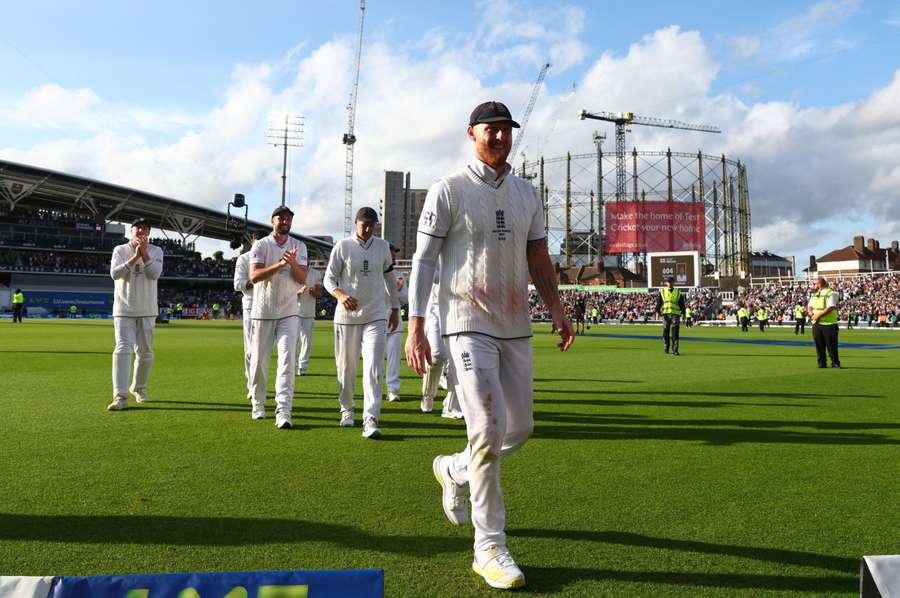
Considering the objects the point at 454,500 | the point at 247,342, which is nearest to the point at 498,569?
the point at 454,500

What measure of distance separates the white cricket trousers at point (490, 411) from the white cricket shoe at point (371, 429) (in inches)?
104

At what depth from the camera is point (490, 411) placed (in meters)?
3.17

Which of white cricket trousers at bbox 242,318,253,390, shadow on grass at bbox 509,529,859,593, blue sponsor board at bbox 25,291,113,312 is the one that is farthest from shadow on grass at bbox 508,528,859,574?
blue sponsor board at bbox 25,291,113,312

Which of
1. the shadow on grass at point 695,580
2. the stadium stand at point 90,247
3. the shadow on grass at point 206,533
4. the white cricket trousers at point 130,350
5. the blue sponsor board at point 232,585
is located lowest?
the shadow on grass at point 695,580

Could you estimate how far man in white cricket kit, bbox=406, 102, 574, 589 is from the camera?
319cm

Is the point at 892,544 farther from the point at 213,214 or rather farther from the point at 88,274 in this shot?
the point at 88,274

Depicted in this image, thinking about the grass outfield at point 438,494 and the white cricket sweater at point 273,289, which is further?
the white cricket sweater at point 273,289

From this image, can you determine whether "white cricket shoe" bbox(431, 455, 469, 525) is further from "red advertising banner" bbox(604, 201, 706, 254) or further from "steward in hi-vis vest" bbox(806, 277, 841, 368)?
"red advertising banner" bbox(604, 201, 706, 254)

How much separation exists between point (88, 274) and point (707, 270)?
78.3m

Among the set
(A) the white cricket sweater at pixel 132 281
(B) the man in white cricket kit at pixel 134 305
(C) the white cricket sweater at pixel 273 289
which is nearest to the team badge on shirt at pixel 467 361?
(C) the white cricket sweater at pixel 273 289

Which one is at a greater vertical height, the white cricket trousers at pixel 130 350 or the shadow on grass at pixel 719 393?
the white cricket trousers at pixel 130 350

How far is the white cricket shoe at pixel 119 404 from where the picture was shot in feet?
24.2

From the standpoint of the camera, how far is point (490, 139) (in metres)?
3.30

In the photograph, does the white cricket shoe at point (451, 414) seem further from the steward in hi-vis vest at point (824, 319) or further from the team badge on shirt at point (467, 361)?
the steward in hi-vis vest at point (824, 319)
